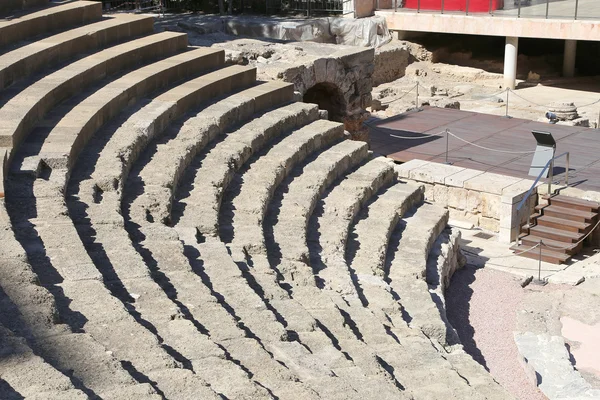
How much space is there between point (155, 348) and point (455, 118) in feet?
48.1

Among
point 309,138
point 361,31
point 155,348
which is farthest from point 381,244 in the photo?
point 361,31

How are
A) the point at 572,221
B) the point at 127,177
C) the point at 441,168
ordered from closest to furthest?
the point at 127,177, the point at 572,221, the point at 441,168

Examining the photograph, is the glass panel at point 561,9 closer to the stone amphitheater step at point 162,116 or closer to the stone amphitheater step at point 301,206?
the stone amphitheater step at point 162,116

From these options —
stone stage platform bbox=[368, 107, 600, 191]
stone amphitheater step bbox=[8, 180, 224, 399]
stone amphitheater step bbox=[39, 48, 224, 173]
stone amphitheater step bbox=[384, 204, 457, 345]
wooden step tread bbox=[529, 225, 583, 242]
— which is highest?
stone amphitheater step bbox=[39, 48, 224, 173]

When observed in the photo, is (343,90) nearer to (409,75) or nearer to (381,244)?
(381,244)

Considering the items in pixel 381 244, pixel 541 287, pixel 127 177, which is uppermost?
pixel 127 177

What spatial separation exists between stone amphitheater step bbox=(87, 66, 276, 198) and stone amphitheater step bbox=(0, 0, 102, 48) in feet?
5.73

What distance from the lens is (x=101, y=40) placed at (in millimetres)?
12352

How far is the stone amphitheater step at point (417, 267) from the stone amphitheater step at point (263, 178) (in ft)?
5.03

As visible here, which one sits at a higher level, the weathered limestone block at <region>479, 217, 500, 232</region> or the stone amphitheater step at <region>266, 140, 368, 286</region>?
the stone amphitheater step at <region>266, 140, 368, 286</region>

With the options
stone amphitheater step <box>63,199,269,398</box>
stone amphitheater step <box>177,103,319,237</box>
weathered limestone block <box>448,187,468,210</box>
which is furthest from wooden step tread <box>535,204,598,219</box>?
stone amphitheater step <box>63,199,269,398</box>

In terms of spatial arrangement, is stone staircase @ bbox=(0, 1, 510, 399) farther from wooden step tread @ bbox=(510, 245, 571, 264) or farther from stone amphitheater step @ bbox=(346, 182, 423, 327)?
wooden step tread @ bbox=(510, 245, 571, 264)

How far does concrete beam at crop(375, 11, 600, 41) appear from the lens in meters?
23.3

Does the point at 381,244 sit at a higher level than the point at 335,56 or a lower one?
lower
